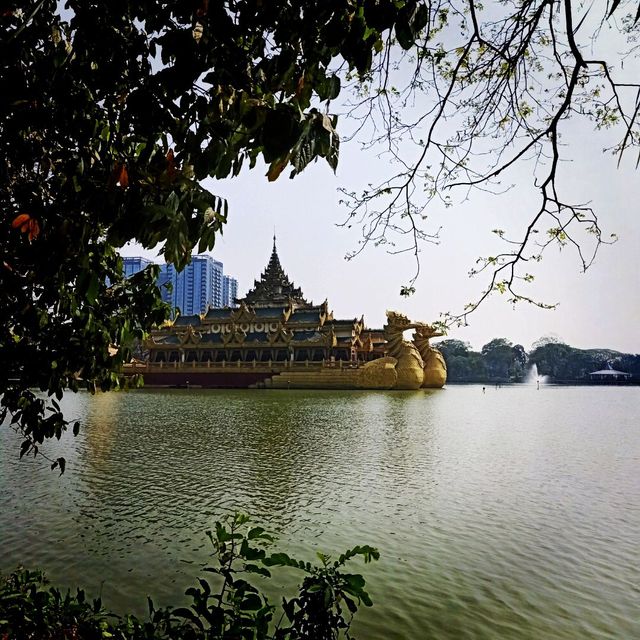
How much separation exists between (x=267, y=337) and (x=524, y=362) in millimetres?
52274

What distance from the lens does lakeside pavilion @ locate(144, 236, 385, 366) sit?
40781mm

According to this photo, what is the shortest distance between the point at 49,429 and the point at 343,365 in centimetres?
3533

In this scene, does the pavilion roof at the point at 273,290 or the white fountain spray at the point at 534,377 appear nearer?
the pavilion roof at the point at 273,290

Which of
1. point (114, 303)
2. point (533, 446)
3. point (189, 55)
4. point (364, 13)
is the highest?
point (364, 13)

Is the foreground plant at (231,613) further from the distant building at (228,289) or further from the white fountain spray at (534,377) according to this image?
the distant building at (228,289)

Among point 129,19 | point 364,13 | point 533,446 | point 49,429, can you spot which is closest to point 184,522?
point 49,429

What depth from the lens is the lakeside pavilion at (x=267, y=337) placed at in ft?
134

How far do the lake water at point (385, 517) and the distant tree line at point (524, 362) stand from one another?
2643 inches

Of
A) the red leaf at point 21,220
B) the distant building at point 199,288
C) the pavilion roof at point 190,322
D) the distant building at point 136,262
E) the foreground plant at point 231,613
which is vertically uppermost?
the distant building at point 199,288

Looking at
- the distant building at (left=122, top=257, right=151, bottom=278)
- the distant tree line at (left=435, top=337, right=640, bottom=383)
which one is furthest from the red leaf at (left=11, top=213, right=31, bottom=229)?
the distant tree line at (left=435, top=337, right=640, bottom=383)

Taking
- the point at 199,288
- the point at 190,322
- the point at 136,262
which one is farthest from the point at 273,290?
the point at 199,288

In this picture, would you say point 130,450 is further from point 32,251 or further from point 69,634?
point 32,251

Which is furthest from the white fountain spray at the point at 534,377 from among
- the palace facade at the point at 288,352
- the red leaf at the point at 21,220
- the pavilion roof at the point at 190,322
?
the red leaf at the point at 21,220

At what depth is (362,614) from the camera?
405 cm
